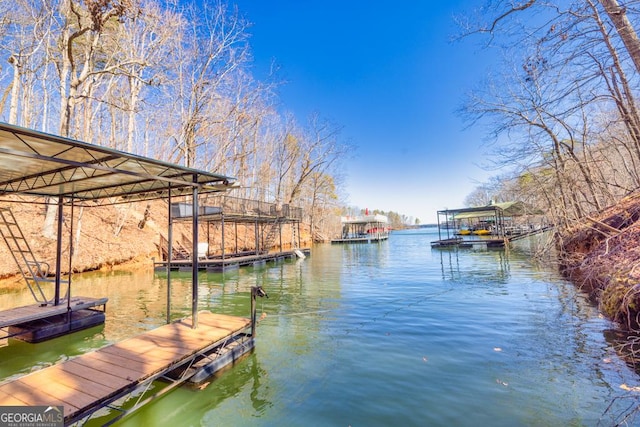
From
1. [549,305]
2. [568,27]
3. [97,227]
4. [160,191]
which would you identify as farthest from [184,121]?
[549,305]

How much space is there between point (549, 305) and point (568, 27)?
661 cm

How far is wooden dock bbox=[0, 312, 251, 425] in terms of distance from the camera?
9.73 ft

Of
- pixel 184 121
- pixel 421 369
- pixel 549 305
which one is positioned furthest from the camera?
pixel 184 121

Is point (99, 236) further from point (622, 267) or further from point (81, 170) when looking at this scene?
point (622, 267)

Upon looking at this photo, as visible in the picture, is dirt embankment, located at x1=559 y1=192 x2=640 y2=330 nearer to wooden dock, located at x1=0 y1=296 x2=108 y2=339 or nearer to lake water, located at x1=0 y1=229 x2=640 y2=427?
lake water, located at x1=0 y1=229 x2=640 y2=427

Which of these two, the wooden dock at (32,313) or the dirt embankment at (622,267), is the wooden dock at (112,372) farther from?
the dirt embankment at (622,267)

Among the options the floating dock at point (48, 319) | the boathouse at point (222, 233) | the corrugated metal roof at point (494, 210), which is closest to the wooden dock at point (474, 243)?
the corrugated metal roof at point (494, 210)

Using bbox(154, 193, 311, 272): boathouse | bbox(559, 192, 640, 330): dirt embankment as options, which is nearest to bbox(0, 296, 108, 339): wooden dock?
bbox(154, 193, 311, 272): boathouse

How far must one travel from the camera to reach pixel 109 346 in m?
4.39

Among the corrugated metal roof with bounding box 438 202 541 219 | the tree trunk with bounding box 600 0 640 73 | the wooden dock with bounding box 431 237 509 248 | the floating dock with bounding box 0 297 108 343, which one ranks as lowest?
the floating dock with bounding box 0 297 108 343

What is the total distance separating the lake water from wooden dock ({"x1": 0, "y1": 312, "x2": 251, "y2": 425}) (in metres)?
0.54

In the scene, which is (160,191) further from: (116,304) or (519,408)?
(519,408)

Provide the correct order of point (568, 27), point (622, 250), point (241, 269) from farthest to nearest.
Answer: point (241, 269)
point (622, 250)
point (568, 27)

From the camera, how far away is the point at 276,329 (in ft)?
22.2
